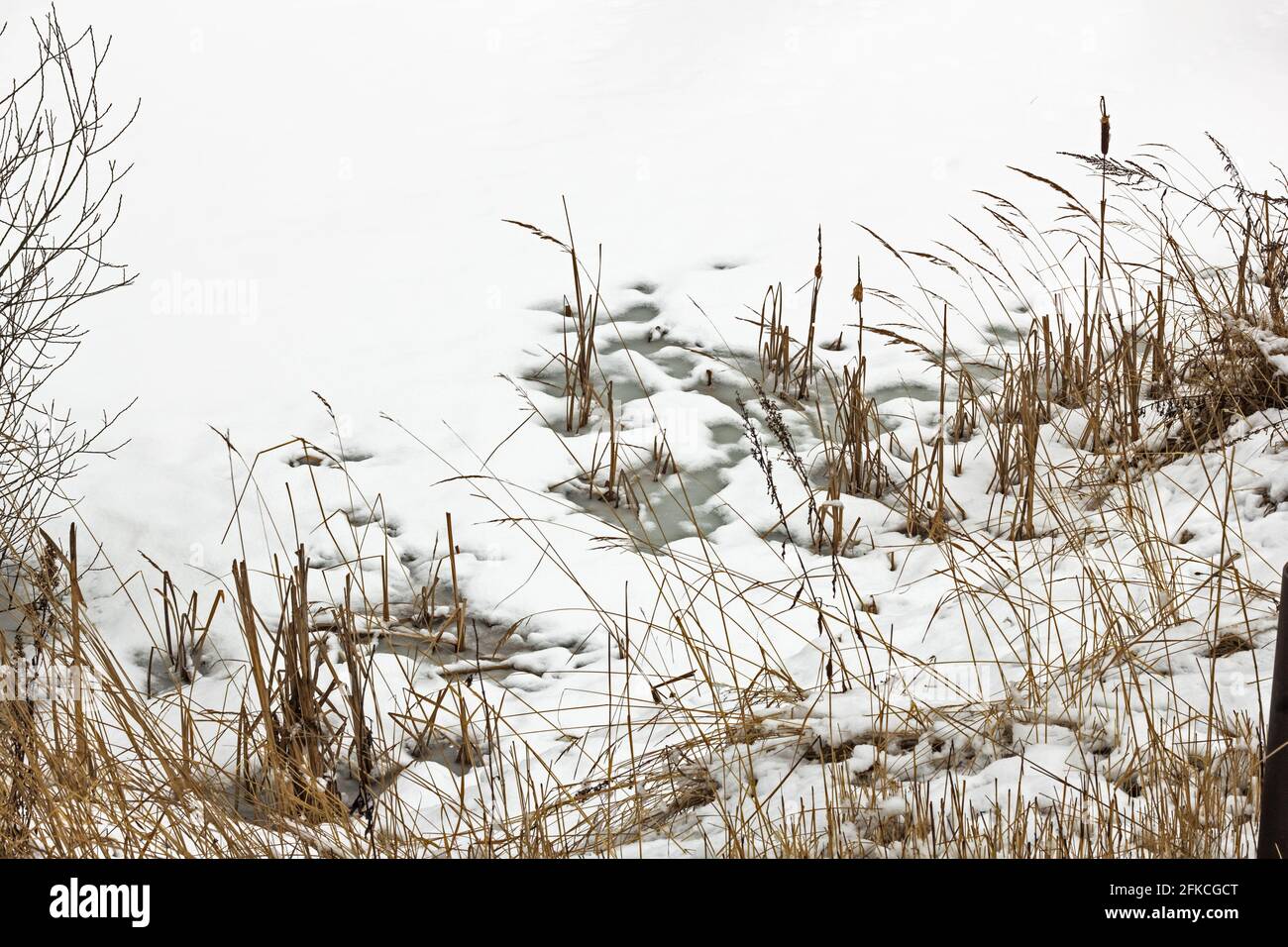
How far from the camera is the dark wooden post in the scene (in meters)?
1.35

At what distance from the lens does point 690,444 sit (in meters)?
4.00

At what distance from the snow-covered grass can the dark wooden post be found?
0.98 ft

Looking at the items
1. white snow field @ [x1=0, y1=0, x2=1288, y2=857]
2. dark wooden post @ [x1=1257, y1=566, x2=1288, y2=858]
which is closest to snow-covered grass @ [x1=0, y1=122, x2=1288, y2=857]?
white snow field @ [x1=0, y1=0, x2=1288, y2=857]

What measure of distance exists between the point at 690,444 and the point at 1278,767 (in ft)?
8.91

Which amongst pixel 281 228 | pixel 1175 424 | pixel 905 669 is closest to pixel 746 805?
pixel 905 669

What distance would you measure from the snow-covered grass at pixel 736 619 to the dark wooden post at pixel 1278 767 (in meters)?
0.30

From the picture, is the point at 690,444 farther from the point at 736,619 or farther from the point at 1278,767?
the point at 1278,767

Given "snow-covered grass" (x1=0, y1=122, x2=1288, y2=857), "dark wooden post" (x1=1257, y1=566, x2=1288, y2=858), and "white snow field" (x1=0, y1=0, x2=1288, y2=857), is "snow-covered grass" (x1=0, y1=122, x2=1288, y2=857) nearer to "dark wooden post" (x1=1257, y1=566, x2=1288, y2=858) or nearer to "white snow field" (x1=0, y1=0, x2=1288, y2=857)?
"white snow field" (x1=0, y1=0, x2=1288, y2=857)

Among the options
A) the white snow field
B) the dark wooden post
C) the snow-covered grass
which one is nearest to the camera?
the dark wooden post

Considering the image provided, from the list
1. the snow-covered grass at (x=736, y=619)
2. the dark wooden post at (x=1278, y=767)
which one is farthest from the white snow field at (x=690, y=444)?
the dark wooden post at (x=1278, y=767)

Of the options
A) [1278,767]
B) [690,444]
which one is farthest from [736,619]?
[1278,767]

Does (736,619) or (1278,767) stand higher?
(736,619)

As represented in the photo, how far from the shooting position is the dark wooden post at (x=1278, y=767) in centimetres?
135
